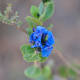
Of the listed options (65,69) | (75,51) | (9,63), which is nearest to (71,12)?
(75,51)

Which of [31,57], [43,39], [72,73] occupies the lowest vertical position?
[31,57]

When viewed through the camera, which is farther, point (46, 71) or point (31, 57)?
point (46, 71)

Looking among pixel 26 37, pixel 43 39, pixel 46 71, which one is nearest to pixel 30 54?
pixel 43 39

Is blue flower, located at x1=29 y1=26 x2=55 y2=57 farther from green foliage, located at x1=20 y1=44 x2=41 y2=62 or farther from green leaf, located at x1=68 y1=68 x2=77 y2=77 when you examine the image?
green leaf, located at x1=68 y1=68 x2=77 y2=77

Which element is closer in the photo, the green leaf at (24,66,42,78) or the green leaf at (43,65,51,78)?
the green leaf at (24,66,42,78)

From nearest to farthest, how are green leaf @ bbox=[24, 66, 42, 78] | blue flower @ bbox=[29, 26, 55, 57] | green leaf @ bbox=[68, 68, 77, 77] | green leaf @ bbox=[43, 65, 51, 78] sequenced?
blue flower @ bbox=[29, 26, 55, 57]
green leaf @ bbox=[24, 66, 42, 78]
green leaf @ bbox=[43, 65, 51, 78]
green leaf @ bbox=[68, 68, 77, 77]

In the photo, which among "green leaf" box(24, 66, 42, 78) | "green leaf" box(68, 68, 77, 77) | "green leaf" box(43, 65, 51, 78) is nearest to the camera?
"green leaf" box(24, 66, 42, 78)

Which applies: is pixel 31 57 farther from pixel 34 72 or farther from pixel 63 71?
pixel 63 71

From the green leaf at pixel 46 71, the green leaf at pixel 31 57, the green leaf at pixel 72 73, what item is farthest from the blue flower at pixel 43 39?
the green leaf at pixel 72 73

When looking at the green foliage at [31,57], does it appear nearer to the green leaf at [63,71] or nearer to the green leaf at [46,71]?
the green leaf at [46,71]

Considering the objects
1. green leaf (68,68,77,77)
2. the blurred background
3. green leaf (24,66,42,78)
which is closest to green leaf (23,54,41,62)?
green leaf (24,66,42,78)
